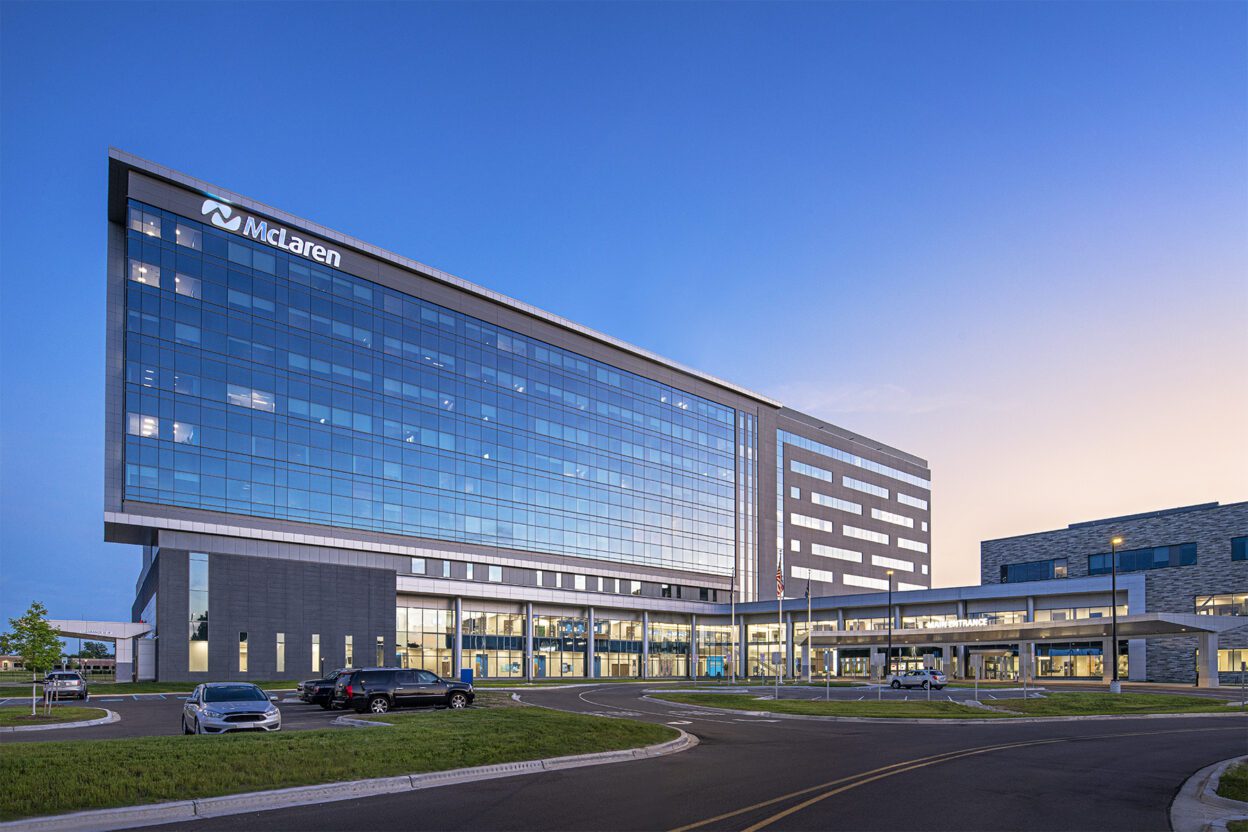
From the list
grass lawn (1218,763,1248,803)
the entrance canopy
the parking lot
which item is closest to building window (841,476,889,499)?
the entrance canopy

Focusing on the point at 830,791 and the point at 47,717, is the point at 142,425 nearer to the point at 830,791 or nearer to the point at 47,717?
the point at 47,717

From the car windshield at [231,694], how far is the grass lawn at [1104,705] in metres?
31.0

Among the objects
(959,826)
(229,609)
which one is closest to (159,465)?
(229,609)

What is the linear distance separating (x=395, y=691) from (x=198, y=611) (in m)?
42.2

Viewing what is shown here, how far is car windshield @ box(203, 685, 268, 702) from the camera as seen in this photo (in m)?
25.5

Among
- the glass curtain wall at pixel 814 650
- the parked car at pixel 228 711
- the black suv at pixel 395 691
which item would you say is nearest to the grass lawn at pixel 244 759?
the parked car at pixel 228 711

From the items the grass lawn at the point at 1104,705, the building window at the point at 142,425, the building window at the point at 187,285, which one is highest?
the building window at the point at 187,285

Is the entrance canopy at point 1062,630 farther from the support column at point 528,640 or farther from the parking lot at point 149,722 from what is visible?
the parking lot at point 149,722

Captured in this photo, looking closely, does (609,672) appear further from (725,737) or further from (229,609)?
(725,737)

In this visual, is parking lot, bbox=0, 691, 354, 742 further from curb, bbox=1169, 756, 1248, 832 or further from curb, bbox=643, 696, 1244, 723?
curb, bbox=1169, 756, 1248, 832

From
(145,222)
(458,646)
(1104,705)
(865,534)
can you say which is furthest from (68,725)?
(865,534)

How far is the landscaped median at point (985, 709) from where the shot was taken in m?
40.0

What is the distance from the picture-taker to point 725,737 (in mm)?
29734

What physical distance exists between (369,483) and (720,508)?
52.9 m
